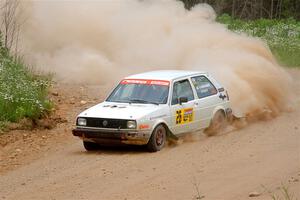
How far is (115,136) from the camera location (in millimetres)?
12820

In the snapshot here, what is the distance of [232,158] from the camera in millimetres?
12016

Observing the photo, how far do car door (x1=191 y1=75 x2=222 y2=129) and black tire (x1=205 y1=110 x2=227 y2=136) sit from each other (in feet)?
0.57

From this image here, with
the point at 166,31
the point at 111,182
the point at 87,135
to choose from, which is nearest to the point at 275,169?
the point at 111,182

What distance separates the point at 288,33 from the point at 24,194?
92.3ft

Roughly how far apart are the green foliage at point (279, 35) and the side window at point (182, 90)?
1650cm

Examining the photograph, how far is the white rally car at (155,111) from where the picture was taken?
1285 cm

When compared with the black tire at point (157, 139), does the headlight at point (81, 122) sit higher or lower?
higher

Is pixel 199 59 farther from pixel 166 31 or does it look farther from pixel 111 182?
pixel 111 182

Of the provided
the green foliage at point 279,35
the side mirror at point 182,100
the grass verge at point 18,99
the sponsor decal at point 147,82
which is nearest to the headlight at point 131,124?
the side mirror at point 182,100

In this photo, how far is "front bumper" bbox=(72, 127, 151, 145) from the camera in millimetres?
12750

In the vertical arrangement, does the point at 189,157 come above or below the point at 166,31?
below

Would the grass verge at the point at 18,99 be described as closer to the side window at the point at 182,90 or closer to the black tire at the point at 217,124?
the side window at the point at 182,90

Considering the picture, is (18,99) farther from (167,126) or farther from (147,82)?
(167,126)

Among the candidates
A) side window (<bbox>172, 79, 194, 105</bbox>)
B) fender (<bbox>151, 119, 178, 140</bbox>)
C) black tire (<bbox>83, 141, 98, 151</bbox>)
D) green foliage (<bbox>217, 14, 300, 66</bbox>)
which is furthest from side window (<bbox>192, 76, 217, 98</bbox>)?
green foliage (<bbox>217, 14, 300, 66</bbox>)
